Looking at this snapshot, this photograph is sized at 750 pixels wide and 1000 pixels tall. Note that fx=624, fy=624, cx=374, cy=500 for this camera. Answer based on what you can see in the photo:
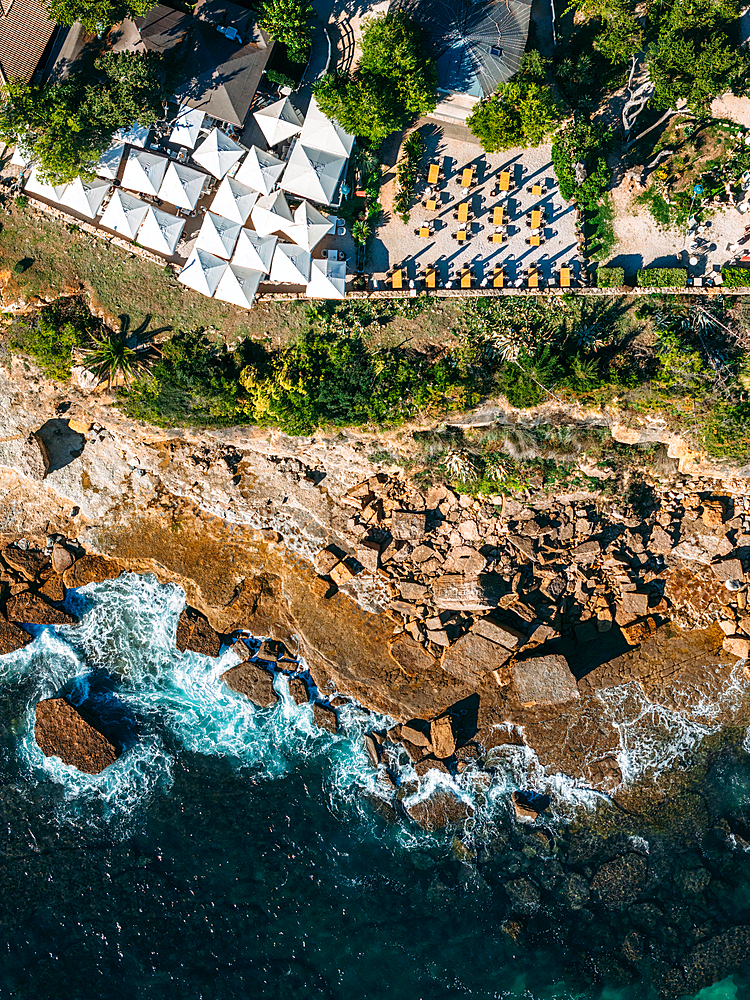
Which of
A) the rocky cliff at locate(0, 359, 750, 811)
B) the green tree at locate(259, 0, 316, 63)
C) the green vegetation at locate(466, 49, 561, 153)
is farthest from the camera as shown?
the rocky cliff at locate(0, 359, 750, 811)

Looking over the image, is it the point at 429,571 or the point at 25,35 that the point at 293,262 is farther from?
the point at 429,571

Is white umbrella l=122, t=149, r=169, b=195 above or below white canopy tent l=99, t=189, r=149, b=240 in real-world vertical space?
above

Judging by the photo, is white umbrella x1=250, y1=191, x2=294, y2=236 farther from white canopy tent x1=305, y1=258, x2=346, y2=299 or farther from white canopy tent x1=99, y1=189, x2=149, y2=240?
white canopy tent x1=99, y1=189, x2=149, y2=240

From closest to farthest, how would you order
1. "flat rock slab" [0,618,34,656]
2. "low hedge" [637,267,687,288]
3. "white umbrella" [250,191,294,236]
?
"white umbrella" [250,191,294,236] → "low hedge" [637,267,687,288] → "flat rock slab" [0,618,34,656]

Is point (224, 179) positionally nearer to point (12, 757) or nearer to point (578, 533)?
point (578, 533)

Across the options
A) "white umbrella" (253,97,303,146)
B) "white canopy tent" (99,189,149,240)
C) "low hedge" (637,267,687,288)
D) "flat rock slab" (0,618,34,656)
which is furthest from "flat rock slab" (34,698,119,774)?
"low hedge" (637,267,687,288)

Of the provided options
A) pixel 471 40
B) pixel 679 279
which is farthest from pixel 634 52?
pixel 679 279
